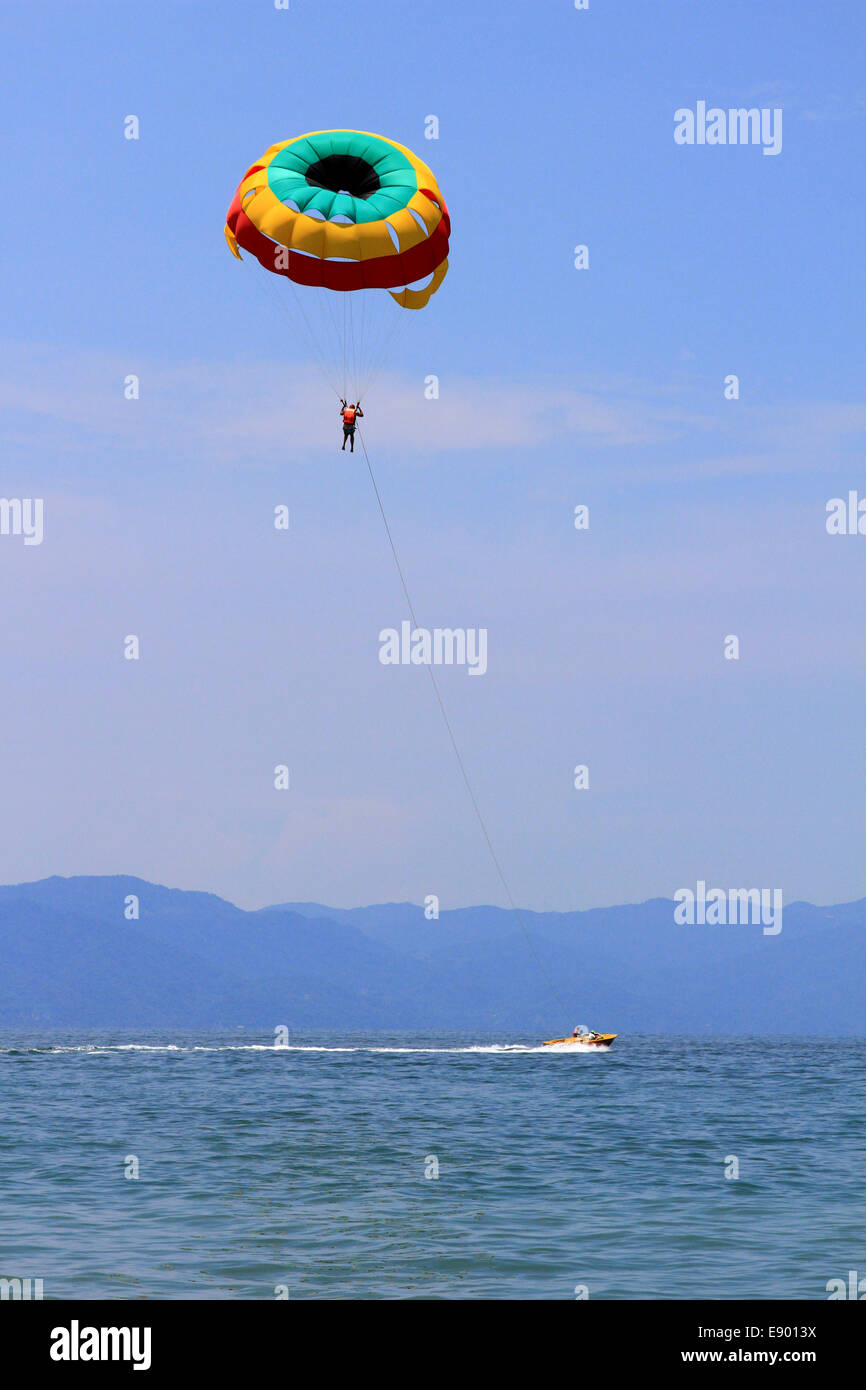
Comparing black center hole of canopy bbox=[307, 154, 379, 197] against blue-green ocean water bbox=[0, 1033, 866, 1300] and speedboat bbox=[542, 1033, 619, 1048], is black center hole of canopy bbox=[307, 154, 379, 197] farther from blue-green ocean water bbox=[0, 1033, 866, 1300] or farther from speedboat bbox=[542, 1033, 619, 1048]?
speedboat bbox=[542, 1033, 619, 1048]

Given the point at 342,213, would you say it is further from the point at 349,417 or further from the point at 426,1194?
the point at 426,1194

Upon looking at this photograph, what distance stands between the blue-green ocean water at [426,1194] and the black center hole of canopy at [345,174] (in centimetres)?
2197

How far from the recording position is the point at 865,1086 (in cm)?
6550

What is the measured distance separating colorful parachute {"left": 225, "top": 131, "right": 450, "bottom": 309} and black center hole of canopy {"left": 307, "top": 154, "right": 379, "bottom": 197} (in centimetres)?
2

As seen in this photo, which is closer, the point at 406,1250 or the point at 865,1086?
the point at 406,1250

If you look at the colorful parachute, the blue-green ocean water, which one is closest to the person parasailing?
the colorful parachute

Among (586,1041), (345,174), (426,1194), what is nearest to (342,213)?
(345,174)

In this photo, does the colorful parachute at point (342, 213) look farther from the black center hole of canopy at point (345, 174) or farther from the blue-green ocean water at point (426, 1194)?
the blue-green ocean water at point (426, 1194)

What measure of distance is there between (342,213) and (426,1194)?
20.9 m
